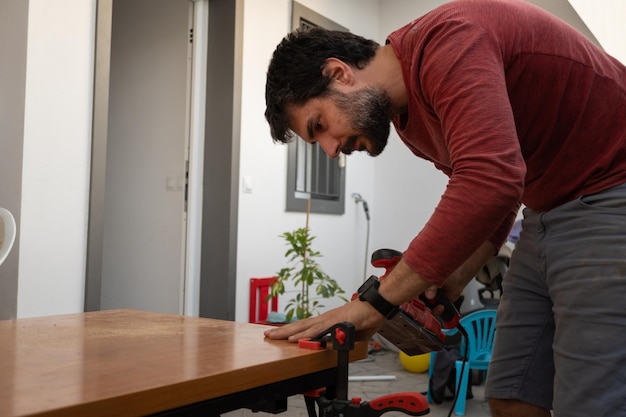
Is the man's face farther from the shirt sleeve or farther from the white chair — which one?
the white chair

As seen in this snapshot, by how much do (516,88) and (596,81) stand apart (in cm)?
17

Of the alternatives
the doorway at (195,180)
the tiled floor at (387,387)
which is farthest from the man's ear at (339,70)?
the doorway at (195,180)

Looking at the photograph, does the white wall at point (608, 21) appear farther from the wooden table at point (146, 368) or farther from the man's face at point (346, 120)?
the wooden table at point (146, 368)

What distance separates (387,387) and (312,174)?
1.69 metres

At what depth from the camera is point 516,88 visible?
1254 millimetres

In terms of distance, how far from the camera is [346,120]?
1.38 metres

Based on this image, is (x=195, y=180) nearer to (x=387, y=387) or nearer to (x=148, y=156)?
(x=148, y=156)

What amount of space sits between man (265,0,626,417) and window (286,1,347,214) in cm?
284

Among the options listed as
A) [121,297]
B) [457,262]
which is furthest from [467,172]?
[121,297]

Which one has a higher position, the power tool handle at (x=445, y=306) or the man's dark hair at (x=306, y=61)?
the man's dark hair at (x=306, y=61)

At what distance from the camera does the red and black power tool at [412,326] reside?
1.21 metres

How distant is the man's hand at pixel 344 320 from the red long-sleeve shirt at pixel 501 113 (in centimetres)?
13

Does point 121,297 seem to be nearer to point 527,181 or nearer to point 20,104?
point 20,104

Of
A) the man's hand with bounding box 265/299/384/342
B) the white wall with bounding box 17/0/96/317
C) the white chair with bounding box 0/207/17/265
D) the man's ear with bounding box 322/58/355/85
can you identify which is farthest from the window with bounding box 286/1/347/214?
the man's hand with bounding box 265/299/384/342
